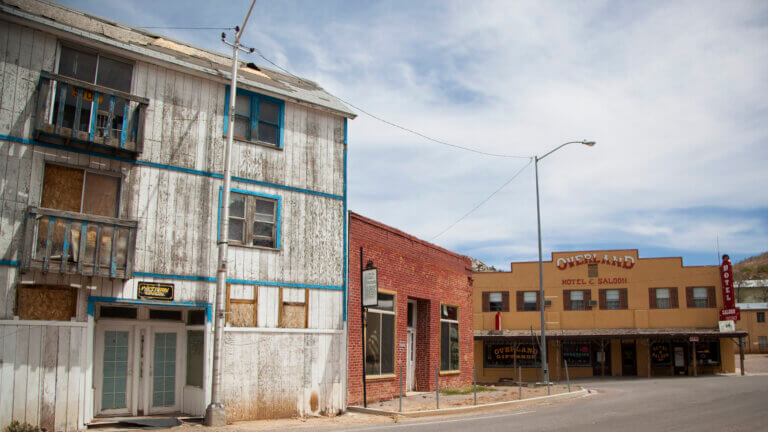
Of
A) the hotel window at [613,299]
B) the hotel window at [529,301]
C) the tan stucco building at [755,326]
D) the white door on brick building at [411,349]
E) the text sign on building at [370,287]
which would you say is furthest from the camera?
the tan stucco building at [755,326]

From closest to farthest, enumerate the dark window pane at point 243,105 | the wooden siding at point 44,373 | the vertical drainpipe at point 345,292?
1. the wooden siding at point 44,373
2. the dark window pane at point 243,105
3. the vertical drainpipe at point 345,292

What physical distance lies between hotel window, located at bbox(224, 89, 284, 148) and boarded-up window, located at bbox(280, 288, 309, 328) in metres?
3.97

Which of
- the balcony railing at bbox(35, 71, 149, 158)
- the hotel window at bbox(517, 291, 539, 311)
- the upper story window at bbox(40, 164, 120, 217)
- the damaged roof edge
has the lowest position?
the hotel window at bbox(517, 291, 539, 311)

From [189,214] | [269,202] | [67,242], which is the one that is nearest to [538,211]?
[269,202]

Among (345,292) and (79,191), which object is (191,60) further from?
(345,292)

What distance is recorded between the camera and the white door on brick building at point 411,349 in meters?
22.9

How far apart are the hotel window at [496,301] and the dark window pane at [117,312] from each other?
33.3m

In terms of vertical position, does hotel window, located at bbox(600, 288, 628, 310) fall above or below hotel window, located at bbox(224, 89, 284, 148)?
below

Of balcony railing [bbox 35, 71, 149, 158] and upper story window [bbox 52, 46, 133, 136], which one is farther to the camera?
upper story window [bbox 52, 46, 133, 136]

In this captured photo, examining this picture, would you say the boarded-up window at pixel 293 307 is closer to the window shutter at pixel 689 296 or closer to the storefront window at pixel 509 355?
the storefront window at pixel 509 355

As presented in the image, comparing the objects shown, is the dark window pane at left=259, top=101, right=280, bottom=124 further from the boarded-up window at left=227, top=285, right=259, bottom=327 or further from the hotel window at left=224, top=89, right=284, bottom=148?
the boarded-up window at left=227, top=285, right=259, bottom=327

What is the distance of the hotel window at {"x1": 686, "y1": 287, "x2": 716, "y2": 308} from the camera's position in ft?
134

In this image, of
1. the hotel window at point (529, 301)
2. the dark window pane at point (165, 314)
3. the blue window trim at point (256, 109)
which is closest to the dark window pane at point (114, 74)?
the blue window trim at point (256, 109)

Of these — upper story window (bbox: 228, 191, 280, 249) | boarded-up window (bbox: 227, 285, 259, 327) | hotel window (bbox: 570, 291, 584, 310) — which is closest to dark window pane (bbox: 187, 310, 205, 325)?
boarded-up window (bbox: 227, 285, 259, 327)
